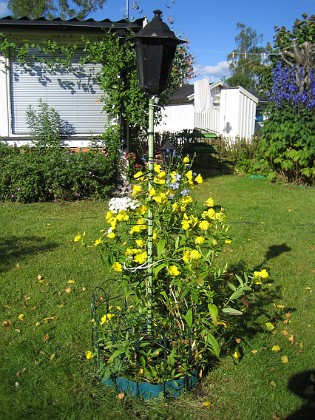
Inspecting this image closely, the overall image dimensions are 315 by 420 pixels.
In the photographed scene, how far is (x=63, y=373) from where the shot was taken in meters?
3.12

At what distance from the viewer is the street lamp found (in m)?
2.72

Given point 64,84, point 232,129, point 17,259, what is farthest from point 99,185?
point 232,129

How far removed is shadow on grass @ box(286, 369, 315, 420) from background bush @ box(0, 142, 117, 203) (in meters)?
5.49

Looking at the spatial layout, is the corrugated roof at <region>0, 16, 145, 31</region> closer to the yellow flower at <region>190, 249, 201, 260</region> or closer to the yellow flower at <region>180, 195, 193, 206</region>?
the yellow flower at <region>180, 195, 193, 206</region>

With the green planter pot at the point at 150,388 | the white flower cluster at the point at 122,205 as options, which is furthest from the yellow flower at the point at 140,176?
the green planter pot at the point at 150,388

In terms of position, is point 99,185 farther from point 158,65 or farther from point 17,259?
point 158,65

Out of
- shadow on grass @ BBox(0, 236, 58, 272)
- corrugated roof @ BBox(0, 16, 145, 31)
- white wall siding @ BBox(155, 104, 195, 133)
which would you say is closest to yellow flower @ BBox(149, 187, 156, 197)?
shadow on grass @ BBox(0, 236, 58, 272)

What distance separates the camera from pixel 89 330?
3.68m

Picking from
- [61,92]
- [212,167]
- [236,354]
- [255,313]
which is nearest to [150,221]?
[236,354]

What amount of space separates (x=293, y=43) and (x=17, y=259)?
790 cm

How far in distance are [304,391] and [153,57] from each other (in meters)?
2.26

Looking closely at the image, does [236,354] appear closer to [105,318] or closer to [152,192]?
[105,318]

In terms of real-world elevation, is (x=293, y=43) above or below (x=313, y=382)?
above

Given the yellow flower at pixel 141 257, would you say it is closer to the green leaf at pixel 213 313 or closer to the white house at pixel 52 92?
the green leaf at pixel 213 313
